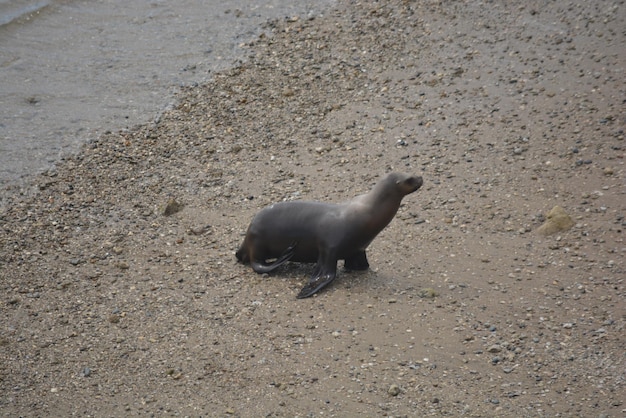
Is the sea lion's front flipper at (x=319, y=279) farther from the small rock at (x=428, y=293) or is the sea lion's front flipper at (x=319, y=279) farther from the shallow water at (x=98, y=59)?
the shallow water at (x=98, y=59)

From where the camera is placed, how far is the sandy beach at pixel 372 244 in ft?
16.6

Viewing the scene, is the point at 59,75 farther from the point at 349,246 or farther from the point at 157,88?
the point at 349,246

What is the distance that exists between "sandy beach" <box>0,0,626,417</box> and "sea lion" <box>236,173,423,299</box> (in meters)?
0.12

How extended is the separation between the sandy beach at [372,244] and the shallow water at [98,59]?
0.34 metres

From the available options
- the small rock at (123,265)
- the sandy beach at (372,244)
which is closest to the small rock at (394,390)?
the sandy beach at (372,244)

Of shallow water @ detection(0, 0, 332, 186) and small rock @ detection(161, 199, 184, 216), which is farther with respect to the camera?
shallow water @ detection(0, 0, 332, 186)

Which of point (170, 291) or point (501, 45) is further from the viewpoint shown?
point (501, 45)

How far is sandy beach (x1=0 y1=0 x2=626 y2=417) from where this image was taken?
5062 mm

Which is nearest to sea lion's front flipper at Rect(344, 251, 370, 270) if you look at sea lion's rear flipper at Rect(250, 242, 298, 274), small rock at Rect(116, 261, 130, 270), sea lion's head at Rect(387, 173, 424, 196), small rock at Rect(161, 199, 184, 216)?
sea lion's rear flipper at Rect(250, 242, 298, 274)

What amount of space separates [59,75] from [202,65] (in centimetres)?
157

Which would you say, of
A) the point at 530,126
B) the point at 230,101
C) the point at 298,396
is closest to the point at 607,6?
the point at 530,126

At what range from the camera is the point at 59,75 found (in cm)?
985

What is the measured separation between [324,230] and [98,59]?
17.0 feet

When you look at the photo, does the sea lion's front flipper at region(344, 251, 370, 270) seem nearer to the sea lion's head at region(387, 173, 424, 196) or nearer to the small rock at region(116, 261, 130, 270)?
the sea lion's head at region(387, 173, 424, 196)
